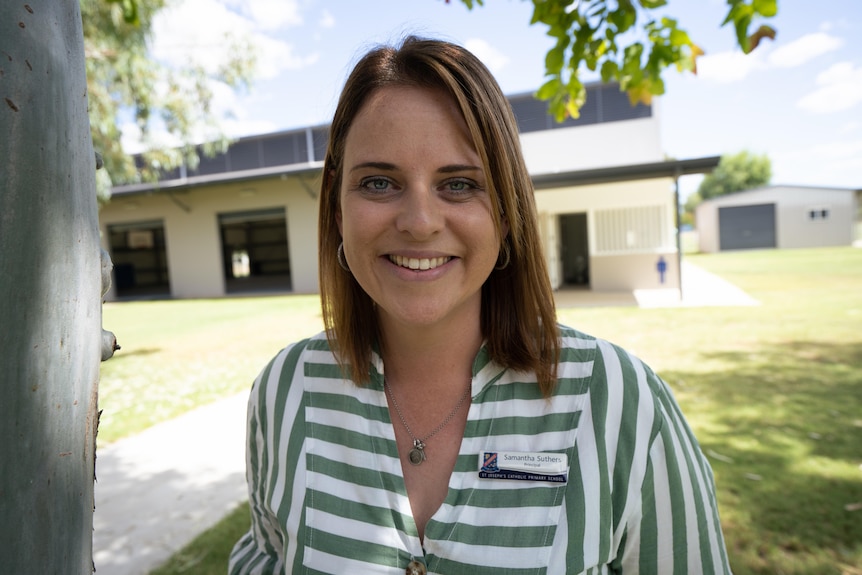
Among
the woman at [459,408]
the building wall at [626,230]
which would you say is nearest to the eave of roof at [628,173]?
the building wall at [626,230]

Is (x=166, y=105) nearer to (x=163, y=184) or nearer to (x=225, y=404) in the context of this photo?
(x=225, y=404)

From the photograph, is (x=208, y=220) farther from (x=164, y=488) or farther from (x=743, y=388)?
(x=743, y=388)

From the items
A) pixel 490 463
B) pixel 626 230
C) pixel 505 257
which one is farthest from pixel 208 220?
pixel 490 463

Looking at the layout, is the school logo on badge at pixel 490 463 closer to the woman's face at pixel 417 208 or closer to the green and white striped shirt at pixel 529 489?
the green and white striped shirt at pixel 529 489

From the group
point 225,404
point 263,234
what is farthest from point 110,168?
point 263,234

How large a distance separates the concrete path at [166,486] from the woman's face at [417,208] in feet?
9.15

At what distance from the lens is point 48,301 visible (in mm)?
690

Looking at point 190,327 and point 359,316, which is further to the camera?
point 190,327

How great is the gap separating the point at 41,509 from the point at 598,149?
19631 millimetres

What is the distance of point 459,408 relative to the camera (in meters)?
1.42

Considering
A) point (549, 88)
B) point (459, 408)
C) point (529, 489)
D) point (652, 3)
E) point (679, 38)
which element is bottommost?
point (529, 489)

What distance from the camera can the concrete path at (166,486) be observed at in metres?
3.39

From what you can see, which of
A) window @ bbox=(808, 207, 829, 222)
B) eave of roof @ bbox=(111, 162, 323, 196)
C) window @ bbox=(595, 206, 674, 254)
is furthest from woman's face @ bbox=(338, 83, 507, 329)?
window @ bbox=(808, 207, 829, 222)

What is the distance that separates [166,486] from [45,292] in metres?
4.15
